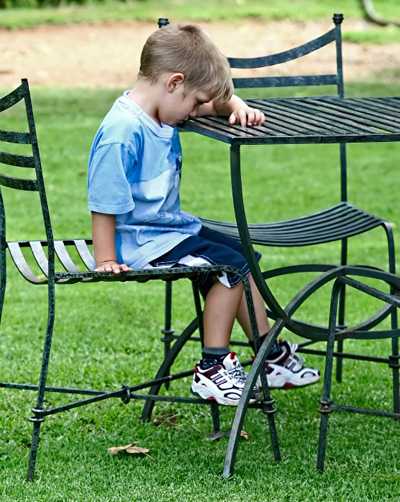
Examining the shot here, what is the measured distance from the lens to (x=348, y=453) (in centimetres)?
405

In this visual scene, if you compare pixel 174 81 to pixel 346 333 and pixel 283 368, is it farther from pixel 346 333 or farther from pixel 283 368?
pixel 283 368

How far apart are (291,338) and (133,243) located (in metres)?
1.94

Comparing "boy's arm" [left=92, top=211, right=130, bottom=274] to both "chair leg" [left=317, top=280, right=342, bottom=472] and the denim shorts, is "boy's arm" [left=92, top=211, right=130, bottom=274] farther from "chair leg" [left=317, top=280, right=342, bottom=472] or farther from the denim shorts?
"chair leg" [left=317, top=280, right=342, bottom=472]

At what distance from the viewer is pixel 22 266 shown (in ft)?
12.5

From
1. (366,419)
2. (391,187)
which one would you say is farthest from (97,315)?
(391,187)

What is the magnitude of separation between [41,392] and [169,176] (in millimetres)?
778

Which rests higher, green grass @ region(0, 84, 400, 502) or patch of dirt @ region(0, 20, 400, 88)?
patch of dirt @ region(0, 20, 400, 88)

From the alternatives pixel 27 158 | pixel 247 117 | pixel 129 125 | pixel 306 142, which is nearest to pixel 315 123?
pixel 247 117

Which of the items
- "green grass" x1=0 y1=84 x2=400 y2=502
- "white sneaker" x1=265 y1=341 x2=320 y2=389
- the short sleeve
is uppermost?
the short sleeve

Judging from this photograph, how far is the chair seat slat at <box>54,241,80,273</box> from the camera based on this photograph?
382 cm

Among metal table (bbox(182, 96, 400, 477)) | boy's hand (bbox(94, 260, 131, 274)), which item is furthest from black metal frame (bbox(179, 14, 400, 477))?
boy's hand (bbox(94, 260, 131, 274))

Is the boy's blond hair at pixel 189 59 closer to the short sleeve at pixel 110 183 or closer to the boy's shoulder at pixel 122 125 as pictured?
the boy's shoulder at pixel 122 125

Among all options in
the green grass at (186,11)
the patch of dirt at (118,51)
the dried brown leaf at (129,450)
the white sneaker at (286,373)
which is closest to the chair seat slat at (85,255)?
the dried brown leaf at (129,450)

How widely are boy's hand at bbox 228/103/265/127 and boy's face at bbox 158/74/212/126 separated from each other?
94mm
